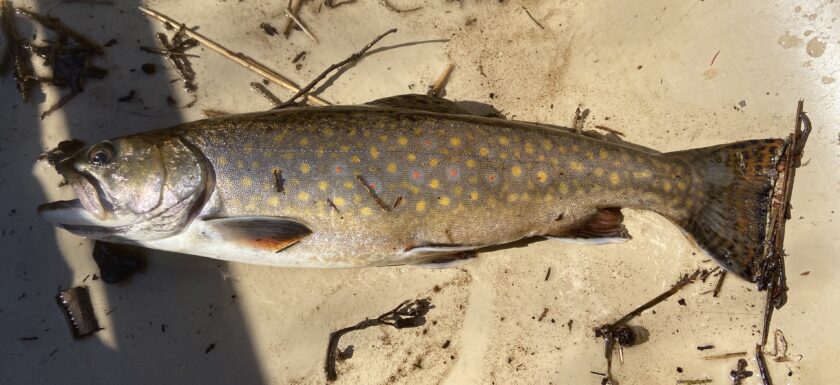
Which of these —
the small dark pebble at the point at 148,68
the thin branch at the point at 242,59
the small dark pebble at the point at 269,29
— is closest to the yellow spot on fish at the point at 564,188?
the thin branch at the point at 242,59

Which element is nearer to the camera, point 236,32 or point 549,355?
point 549,355

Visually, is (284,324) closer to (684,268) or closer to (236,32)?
(236,32)

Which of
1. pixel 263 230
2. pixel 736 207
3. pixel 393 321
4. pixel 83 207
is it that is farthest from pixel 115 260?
pixel 736 207

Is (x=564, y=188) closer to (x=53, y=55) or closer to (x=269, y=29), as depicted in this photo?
(x=269, y=29)

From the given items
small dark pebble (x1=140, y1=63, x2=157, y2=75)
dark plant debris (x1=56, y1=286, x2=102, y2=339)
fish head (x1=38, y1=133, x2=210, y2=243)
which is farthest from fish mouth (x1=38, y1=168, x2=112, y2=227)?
small dark pebble (x1=140, y1=63, x2=157, y2=75)

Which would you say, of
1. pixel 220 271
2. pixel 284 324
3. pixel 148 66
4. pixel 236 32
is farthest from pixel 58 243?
pixel 236 32

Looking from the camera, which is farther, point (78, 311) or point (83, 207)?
point (78, 311)

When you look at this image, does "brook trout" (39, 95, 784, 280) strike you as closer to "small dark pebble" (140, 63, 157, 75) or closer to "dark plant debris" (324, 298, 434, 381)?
"dark plant debris" (324, 298, 434, 381)
